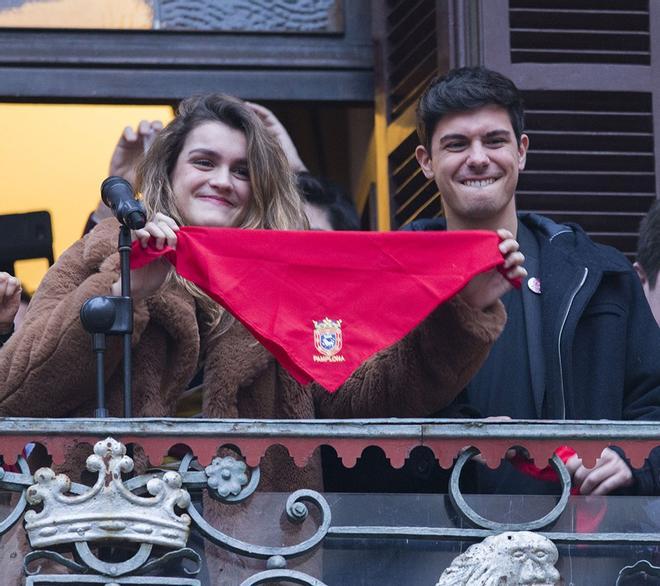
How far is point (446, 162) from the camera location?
618 centimetres

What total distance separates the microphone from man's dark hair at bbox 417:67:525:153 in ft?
4.53

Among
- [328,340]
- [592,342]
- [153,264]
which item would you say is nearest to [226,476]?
[328,340]

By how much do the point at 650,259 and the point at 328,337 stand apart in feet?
5.07

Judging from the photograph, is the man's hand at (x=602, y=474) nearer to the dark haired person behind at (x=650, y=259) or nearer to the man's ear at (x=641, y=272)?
the dark haired person behind at (x=650, y=259)

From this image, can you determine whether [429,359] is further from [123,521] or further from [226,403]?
[123,521]

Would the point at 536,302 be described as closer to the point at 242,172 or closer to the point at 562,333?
the point at 562,333

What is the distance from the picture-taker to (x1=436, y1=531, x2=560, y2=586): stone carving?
4.96m

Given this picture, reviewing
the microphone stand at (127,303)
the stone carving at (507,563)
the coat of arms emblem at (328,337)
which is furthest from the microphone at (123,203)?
the stone carving at (507,563)

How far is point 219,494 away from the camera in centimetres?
498

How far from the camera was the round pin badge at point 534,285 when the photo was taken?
596 centimetres

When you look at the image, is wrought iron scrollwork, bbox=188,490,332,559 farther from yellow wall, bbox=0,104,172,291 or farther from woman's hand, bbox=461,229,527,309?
yellow wall, bbox=0,104,172,291

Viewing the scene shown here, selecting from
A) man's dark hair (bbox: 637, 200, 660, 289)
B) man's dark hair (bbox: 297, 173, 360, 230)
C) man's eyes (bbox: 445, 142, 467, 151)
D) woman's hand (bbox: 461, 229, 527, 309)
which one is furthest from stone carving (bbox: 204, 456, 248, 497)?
man's dark hair (bbox: 297, 173, 360, 230)

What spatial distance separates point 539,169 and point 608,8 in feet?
2.22

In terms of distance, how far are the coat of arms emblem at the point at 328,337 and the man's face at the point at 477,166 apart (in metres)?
0.83
